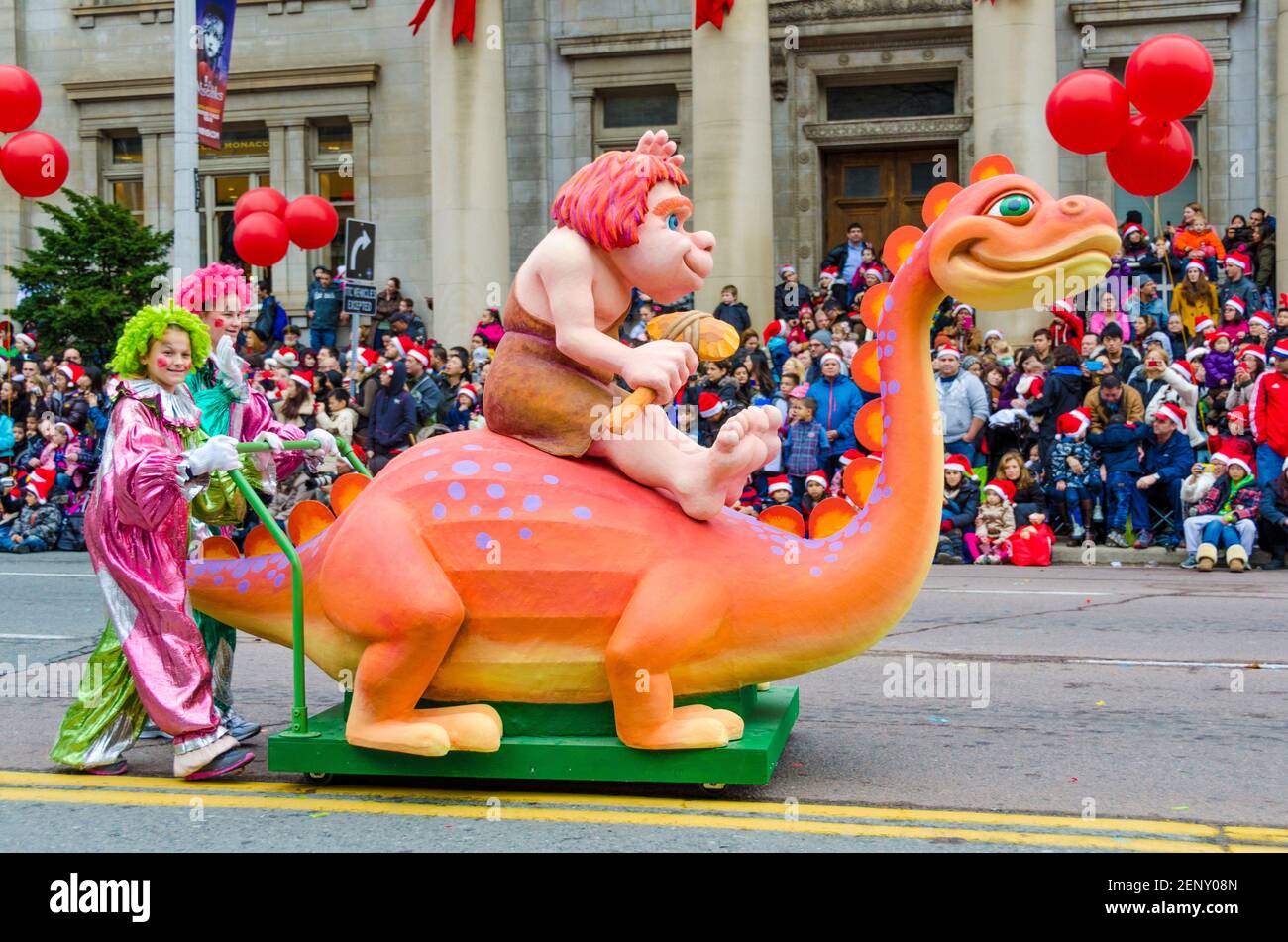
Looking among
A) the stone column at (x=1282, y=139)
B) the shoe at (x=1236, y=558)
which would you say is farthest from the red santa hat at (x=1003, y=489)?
the stone column at (x=1282, y=139)

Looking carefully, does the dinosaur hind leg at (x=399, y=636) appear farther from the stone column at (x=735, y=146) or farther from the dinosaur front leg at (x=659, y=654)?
the stone column at (x=735, y=146)

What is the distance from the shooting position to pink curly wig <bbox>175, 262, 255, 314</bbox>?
5949 mm

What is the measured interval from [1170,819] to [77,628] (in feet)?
23.2

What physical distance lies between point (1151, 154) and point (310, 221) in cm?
1022

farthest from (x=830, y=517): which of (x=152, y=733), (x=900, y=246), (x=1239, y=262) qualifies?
(x=1239, y=262)

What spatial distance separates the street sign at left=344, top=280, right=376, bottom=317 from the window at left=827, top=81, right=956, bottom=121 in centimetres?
1065

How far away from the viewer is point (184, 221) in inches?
627

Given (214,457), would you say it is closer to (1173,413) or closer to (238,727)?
(238,727)

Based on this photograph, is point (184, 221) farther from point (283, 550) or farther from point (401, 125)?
point (283, 550)

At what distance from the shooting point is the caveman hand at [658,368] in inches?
195

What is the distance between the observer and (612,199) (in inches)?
201

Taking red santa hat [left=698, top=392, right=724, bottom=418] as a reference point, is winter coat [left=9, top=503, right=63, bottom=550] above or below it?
below

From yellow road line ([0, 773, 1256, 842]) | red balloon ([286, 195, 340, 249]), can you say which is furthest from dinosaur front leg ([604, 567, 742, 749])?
red balloon ([286, 195, 340, 249])

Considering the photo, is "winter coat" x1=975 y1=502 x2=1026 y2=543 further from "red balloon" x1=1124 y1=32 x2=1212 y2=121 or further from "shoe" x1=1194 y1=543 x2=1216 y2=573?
"red balloon" x1=1124 y1=32 x2=1212 y2=121
